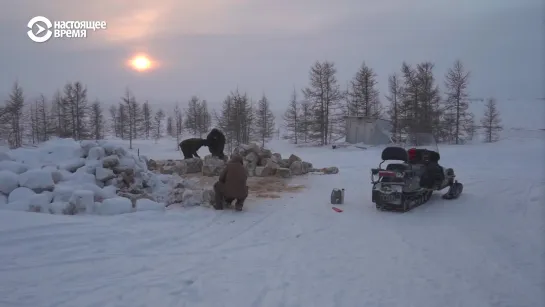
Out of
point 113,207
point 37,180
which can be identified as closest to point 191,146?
point 37,180

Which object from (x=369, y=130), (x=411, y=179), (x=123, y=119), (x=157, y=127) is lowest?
(x=411, y=179)

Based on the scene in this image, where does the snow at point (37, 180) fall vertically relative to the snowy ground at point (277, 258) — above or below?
above

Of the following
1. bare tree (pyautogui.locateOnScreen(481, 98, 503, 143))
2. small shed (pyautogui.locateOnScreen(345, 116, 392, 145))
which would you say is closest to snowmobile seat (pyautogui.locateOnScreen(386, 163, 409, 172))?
small shed (pyautogui.locateOnScreen(345, 116, 392, 145))

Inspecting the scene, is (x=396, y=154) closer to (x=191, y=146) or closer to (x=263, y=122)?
(x=191, y=146)

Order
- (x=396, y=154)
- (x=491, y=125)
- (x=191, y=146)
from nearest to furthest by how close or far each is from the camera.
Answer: (x=396, y=154)
(x=191, y=146)
(x=491, y=125)

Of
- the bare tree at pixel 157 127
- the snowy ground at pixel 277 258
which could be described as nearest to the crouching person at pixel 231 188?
the snowy ground at pixel 277 258

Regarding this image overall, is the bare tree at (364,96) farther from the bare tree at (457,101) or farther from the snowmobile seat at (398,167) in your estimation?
the snowmobile seat at (398,167)

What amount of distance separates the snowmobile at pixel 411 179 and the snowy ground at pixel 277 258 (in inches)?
16.3

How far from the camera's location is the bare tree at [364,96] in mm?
38688

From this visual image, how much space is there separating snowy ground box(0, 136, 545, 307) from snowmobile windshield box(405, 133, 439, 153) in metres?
2.24

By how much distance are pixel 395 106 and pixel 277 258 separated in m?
35.2

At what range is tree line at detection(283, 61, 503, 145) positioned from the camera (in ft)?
117

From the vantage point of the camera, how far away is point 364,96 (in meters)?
39.1

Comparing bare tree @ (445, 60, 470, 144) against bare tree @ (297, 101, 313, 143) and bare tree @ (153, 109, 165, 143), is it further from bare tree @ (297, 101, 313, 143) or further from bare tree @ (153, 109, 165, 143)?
bare tree @ (153, 109, 165, 143)
